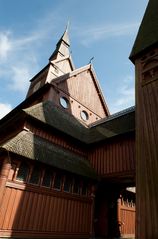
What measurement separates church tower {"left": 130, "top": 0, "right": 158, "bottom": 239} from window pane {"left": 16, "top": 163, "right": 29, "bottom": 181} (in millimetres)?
5830

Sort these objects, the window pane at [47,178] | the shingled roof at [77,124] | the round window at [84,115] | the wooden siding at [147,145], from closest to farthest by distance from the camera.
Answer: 1. the wooden siding at [147,145]
2. the window pane at [47,178]
3. the shingled roof at [77,124]
4. the round window at [84,115]

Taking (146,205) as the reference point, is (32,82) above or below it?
above

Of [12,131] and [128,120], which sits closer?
[12,131]

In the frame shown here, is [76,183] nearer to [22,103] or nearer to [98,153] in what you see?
[98,153]

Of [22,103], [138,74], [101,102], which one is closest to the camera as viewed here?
[138,74]

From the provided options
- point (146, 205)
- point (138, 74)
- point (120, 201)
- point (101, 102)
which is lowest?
point (146, 205)

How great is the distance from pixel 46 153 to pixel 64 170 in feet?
4.93

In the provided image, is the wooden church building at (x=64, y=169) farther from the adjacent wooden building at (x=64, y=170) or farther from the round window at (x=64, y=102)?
the round window at (x=64, y=102)

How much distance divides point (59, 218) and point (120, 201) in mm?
8283

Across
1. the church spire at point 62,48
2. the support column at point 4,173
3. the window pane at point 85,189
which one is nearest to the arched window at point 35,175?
the support column at point 4,173

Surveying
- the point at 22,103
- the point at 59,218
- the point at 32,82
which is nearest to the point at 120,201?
the point at 59,218

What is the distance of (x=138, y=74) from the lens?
1358cm

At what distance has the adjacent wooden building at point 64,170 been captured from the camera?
1056cm

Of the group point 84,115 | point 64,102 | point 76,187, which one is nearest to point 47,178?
point 76,187
